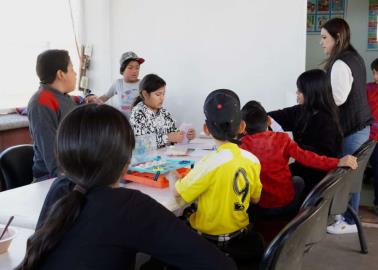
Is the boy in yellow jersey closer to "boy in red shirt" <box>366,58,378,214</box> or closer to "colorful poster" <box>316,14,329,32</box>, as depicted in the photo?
"boy in red shirt" <box>366,58,378,214</box>

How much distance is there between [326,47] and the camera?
2.74 metres

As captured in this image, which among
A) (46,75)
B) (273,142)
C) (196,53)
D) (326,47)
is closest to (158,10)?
(196,53)

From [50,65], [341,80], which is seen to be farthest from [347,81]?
[50,65]

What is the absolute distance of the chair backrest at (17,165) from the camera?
6.57 feet

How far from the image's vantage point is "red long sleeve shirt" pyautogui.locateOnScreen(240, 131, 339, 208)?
1.98m

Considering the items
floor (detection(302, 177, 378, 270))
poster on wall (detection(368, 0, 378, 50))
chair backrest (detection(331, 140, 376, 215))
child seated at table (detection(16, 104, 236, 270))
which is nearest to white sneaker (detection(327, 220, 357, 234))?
floor (detection(302, 177, 378, 270))

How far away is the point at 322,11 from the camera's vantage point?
5051mm

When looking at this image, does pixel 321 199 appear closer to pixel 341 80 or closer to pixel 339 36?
pixel 341 80

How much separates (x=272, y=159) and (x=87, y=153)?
127 cm

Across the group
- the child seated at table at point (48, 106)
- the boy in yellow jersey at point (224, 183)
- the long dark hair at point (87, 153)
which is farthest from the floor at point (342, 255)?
the long dark hair at point (87, 153)

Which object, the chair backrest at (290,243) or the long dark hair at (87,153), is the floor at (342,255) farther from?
the long dark hair at (87,153)

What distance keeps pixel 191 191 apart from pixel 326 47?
1684 millimetres

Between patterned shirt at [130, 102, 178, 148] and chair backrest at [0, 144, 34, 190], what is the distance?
2.28 feet

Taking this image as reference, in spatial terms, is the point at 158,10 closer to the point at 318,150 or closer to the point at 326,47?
the point at 326,47
